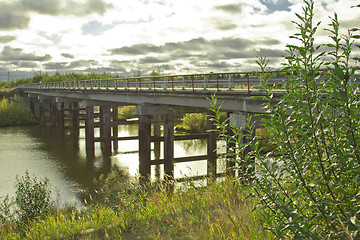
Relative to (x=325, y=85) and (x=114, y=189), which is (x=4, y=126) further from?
(x=325, y=85)

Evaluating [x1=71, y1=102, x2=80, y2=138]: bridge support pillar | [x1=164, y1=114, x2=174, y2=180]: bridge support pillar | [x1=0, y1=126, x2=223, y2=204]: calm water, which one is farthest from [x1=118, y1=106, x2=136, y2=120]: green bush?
[x1=164, y1=114, x2=174, y2=180]: bridge support pillar

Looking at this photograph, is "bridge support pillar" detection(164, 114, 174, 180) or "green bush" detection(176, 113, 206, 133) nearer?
"bridge support pillar" detection(164, 114, 174, 180)

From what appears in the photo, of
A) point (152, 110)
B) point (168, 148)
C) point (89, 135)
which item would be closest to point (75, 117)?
point (89, 135)

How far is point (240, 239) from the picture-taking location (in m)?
4.66

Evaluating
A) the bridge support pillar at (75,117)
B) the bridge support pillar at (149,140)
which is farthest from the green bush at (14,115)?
the bridge support pillar at (149,140)

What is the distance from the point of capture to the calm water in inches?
771

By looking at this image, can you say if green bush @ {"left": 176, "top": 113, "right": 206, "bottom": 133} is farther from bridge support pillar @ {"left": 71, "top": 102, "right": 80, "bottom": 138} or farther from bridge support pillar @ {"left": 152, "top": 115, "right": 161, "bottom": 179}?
bridge support pillar @ {"left": 71, "top": 102, "right": 80, "bottom": 138}

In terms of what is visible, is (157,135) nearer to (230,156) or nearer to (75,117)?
(75,117)

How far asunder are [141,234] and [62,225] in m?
1.79

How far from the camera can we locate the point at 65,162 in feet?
85.1

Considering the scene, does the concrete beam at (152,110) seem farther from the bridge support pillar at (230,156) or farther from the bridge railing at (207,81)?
the bridge support pillar at (230,156)

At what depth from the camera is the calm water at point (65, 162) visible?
64.2 ft

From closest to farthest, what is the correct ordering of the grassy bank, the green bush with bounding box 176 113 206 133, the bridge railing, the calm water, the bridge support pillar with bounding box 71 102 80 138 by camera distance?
the bridge railing, the calm water, the bridge support pillar with bounding box 71 102 80 138, the green bush with bounding box 176 113 206 133, the grassy bank

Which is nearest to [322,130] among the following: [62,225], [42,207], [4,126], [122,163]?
[62,225]
